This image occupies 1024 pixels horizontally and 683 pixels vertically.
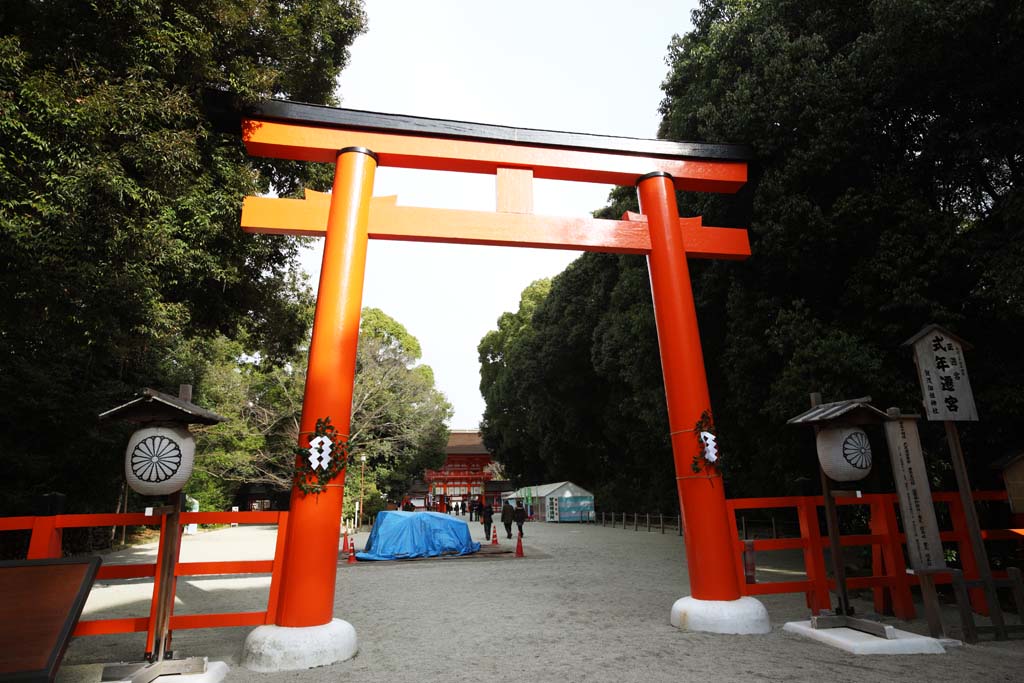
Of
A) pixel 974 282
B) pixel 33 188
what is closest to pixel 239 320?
pixel 33 188

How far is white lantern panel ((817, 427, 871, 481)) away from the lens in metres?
5.08

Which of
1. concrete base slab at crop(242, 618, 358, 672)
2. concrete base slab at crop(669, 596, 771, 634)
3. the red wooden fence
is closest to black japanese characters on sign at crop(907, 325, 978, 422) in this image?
the red wooden fence

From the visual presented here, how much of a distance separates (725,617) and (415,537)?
9596 millimetres

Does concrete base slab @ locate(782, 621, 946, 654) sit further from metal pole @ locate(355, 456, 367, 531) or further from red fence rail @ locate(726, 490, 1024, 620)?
metal pole @ locate(355, 456, 367, 531)

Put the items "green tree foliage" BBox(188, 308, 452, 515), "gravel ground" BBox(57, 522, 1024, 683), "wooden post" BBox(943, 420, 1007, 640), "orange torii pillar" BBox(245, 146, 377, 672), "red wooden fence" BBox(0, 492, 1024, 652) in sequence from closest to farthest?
1. "gravel ground" BBox(57, 522, 1024, 683)
2. "red wooden fence" BBox(0, 492, 1024, 652)
3. "orange torii pillar" BBox(245, 146, 377, 672)
4. "wooden post" BBox(943, 420, 1007, 640)
5. "green tree foliage" BBox(188, 308, 452, 515)

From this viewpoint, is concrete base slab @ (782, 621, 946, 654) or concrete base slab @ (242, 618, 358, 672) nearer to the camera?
concrete base slab @ (242, 618, 358, 672)

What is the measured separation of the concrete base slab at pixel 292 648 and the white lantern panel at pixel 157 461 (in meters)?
1.41

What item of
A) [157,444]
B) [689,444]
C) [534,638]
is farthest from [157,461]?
[689,444]

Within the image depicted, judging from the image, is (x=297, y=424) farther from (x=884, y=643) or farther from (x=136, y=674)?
(x=884, y=643)

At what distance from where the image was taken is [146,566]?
14.0 ft

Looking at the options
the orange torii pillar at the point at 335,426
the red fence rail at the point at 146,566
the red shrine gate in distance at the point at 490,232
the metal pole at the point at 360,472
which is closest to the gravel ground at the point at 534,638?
the orange torii pillar at the point at 335,426

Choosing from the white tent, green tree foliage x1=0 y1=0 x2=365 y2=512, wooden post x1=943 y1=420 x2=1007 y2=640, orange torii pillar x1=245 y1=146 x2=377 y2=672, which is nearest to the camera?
orange torii pillar x1=245 y1=146 x2=377 y2=672

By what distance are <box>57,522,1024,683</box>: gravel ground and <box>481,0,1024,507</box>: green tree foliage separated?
1953 mm

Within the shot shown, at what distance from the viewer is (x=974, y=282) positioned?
672cm
